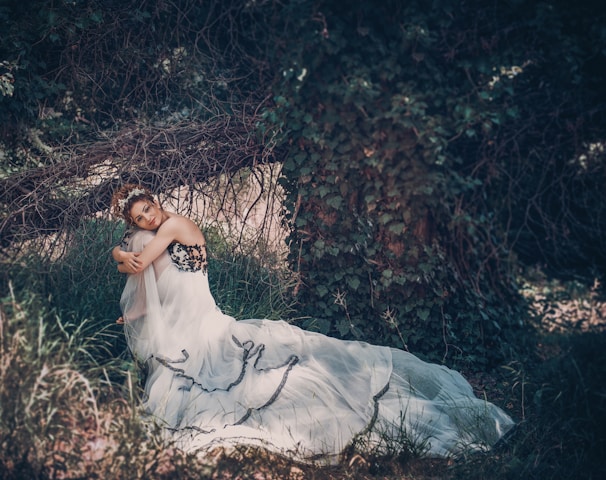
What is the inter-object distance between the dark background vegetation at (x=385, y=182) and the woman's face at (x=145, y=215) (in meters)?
0.78

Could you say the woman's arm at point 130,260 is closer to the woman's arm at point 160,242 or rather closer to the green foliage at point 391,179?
the woman's arm at point 160,242

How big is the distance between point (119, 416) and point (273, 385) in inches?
40.7

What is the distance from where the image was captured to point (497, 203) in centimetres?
493

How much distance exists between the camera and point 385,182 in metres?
4.90

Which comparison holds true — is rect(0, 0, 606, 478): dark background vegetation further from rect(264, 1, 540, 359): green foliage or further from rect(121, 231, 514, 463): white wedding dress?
rect(121, 231, 514, 463): white wedding dress

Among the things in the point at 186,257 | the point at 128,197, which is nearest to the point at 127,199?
the point at 128,197

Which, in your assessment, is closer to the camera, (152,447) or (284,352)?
(152,447)

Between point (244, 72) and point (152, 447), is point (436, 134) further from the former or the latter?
point (152, 447)

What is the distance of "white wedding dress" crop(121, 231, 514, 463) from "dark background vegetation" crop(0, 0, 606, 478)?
0.19 metres

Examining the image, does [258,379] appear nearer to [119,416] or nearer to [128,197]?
[119,416]

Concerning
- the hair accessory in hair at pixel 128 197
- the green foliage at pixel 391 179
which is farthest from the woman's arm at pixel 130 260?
the green foliage at pixel 391 179

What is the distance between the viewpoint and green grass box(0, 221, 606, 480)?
307 cm

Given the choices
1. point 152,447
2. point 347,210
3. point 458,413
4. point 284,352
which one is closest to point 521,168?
point 347,210

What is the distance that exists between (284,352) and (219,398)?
1.90ft
